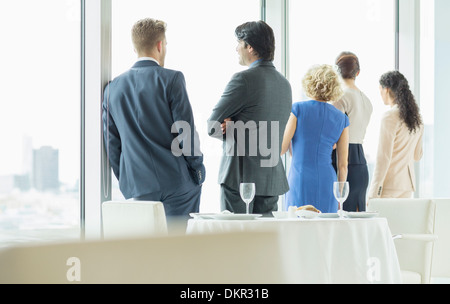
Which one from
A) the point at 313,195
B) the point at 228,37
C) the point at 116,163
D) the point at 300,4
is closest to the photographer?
the point at 116,163

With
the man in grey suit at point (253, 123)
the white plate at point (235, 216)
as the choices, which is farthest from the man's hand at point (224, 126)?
the white plate at point (235, 216)

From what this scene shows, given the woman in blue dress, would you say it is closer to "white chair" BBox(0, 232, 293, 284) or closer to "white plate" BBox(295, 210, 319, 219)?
"white plate" BBox(295, 210, 319, 219)

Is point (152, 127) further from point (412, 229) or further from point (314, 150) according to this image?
point (412, 229)

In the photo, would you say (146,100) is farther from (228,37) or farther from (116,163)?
(228,37)

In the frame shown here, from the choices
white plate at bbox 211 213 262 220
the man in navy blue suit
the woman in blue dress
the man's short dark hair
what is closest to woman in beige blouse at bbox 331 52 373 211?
the woman in blue dress

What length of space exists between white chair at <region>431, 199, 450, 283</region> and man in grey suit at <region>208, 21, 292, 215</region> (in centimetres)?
93

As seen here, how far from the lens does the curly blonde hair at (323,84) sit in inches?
134

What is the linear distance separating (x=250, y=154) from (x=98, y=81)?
1098mm

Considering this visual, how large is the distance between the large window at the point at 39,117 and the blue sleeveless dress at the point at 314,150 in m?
1.31

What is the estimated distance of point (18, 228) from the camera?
11.0ft

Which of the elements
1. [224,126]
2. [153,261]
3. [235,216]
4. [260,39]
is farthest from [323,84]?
[153,261]

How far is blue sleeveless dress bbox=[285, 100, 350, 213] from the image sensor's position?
11.0ft

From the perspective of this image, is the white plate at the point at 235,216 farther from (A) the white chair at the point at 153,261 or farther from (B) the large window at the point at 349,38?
(B) the large window at the point at 349,38
